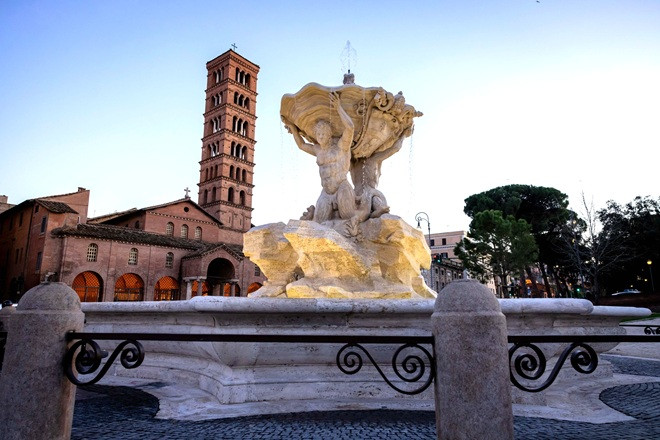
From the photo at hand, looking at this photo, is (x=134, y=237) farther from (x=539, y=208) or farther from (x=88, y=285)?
(x=539, y=208)

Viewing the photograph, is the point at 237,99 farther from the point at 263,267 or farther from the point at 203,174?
the point at 263,267

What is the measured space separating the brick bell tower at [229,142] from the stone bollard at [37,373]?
52232 mm

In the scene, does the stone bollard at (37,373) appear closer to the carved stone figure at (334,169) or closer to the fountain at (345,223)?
the fountain at (345,223)

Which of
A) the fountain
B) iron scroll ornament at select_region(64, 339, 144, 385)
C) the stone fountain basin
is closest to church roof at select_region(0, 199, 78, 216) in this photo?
the fountain

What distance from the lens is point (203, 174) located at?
2266 inches

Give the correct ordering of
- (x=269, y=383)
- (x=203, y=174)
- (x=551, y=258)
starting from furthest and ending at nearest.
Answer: (x=203, y=174)
(x=551, y=258)
(x=269, y=383)

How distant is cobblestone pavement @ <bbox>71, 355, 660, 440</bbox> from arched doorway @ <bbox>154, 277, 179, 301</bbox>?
39.7 meters

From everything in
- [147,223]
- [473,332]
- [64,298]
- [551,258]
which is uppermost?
[147,223]

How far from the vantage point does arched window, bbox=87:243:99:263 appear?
35.6 metres

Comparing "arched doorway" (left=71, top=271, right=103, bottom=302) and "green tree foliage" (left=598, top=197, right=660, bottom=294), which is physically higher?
"green tree foliage" (left=598, top=197, right=660, bottom=294)

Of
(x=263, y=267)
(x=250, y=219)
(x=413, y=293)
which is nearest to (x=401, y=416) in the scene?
(x=413, y=293)

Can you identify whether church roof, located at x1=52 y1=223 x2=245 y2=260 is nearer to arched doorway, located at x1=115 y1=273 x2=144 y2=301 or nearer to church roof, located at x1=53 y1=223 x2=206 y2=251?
church roof, located at x1=53 y1=223 x2=206 y2=251

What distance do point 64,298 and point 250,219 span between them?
55930 mm

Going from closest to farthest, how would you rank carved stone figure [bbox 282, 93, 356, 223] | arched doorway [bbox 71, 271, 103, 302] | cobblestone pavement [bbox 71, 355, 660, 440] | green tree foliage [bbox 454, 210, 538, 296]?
cobblestone pavement [bbox 71, 355, 660, 440]
carved stone figure [bbox 282, 93, 356, 223]
arched doorway [bbox 71, 271, 103, 302]
green tree foliage [bbox 454, 210, 538, 296]
